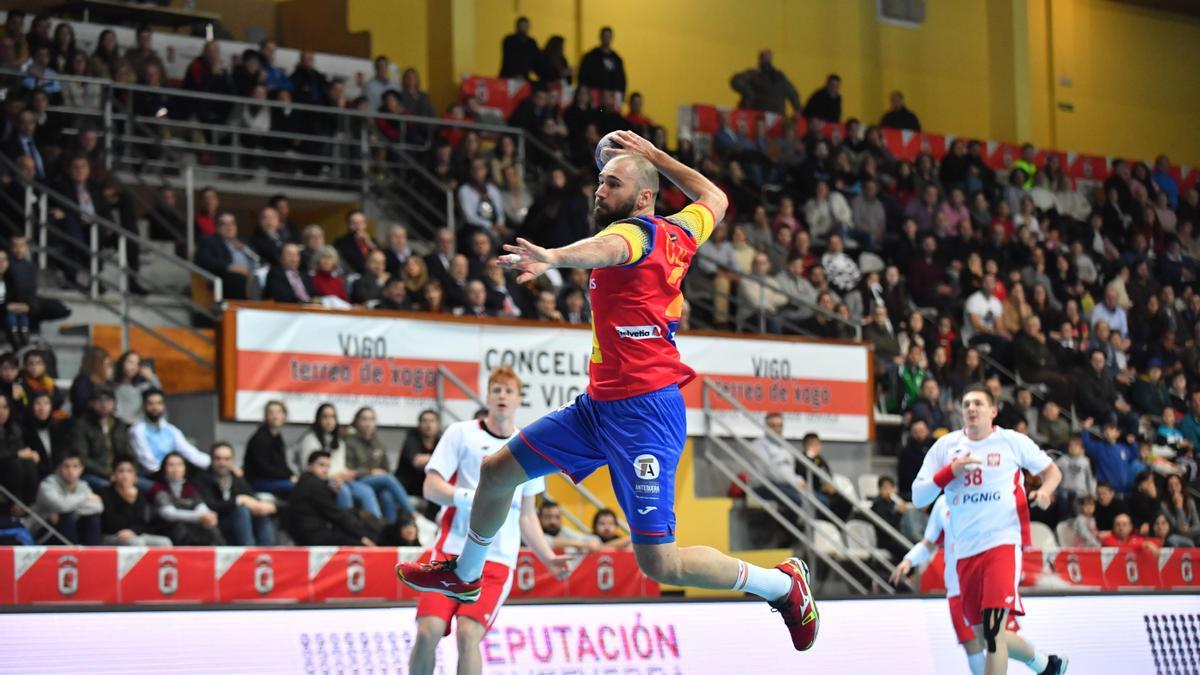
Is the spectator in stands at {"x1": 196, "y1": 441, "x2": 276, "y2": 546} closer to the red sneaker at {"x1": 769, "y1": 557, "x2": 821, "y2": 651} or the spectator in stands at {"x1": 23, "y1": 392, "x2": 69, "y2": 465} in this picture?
the spectator in stands at {"x1": 23, "y1": 392, "x2": 69, "y2": 465}

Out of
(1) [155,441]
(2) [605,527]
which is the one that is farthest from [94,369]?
(2) [605,527]

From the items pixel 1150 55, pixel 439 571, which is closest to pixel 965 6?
pixel 1150 55

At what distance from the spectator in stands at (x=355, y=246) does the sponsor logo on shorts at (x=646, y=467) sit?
32.5 feet

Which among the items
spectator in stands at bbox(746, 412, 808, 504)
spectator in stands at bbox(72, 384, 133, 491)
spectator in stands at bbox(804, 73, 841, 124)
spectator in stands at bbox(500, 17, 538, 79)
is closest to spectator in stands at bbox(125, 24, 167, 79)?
spectator in stands at bbox(500, 17, 538, 79)

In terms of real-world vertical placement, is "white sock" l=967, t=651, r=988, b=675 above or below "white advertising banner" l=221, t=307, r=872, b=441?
below

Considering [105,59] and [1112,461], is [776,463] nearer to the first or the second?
[1112,461]

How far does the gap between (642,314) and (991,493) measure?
14.3 ft

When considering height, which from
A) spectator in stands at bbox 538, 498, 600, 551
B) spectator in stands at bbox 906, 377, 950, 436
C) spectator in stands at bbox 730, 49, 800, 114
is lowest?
spectator in stands at bbox 538, 498, 600, 551

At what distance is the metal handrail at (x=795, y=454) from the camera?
1571cm

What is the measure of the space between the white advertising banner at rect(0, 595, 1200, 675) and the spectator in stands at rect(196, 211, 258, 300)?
6234mm

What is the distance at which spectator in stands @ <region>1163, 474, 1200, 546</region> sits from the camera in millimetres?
18453

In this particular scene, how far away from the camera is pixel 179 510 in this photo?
12.9 metres

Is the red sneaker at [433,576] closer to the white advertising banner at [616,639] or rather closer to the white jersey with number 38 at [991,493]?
the white advertising banner at [616,639]

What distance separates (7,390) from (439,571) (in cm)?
717
